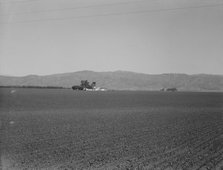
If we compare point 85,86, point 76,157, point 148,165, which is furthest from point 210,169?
point 85,86

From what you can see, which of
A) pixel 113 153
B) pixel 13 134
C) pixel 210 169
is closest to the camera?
pixel 210 169

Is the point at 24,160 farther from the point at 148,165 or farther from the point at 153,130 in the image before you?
the point at 153,130

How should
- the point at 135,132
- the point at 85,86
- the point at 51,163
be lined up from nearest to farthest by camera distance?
the point at 51,163 → the point at 135,132 → the point at 85,86

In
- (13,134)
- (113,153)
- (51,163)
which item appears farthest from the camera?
(13,134)

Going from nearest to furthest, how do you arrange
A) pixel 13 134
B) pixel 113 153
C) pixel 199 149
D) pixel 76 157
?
pixel 76 157 < pixel 113 153 < pixel 199 149 < pixel 13 134

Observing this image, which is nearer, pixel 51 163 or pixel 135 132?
pixel 51 163

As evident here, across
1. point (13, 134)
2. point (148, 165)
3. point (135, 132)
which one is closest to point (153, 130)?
point (135, 132)

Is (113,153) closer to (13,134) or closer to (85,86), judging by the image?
(13,134)

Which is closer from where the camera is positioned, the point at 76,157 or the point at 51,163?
the point at 51,163

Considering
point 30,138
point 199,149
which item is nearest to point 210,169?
point 199,149
